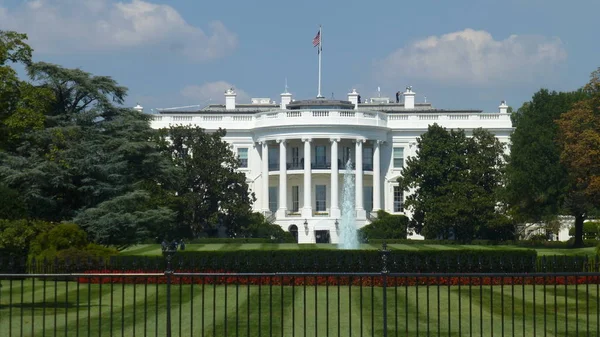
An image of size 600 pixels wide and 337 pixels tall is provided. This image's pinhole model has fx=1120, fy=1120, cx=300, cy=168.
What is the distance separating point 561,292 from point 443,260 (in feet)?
24.6

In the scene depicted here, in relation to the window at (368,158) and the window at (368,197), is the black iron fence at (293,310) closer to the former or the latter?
the window at (368,197)

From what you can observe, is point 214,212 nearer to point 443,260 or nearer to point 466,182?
point 466,182

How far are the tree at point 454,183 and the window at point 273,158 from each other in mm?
14491

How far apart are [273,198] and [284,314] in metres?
66.2

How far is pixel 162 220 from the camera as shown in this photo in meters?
48.9

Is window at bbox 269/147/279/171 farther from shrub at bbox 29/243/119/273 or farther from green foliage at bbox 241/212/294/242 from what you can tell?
shrub at bbox 29/243/119/273

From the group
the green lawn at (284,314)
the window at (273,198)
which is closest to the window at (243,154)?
the window at (273,198)

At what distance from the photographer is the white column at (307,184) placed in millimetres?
82900

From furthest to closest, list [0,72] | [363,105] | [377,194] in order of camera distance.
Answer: [363,105]
[377,194]
[0,72]

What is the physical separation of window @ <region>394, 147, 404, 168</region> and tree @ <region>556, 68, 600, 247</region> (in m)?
29.1

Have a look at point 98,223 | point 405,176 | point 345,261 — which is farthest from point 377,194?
point 345,261

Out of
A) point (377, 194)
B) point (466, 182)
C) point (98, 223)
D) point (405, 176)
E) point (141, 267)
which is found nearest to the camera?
point (141, 267)

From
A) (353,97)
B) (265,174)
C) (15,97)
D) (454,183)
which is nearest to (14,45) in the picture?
(15,97)

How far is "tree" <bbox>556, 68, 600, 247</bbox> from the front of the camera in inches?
2133
